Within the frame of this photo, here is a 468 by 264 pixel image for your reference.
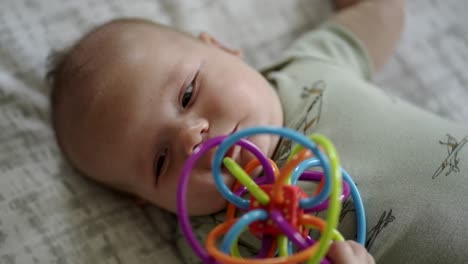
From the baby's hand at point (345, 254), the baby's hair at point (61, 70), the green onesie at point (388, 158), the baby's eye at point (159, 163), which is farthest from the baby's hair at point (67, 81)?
the baby's hand at point (345, 254)

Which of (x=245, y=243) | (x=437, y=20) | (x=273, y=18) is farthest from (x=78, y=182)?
(x=437, y=20)

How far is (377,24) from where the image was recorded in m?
1.29

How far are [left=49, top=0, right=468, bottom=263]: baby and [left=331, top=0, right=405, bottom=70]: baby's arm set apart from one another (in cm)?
26

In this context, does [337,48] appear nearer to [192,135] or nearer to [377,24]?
[377,24]

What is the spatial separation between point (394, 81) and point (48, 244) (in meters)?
0.91

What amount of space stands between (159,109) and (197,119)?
7cm

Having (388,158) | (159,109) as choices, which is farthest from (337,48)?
(159,109)

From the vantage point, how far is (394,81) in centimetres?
132

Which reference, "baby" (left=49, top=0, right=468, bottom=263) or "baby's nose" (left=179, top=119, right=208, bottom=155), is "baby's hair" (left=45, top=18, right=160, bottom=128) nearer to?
"baby" (left=49, top=0, right=468, bottom=263)

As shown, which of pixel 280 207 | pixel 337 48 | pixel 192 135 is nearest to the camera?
pixel 280 207

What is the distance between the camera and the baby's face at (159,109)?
862mm

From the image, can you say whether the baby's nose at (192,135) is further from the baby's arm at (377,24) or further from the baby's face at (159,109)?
the baby's arm at (377,24)

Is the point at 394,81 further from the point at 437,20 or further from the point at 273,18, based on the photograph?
the point at 273,18

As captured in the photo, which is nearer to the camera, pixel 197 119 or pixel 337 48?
pixel 197 119
